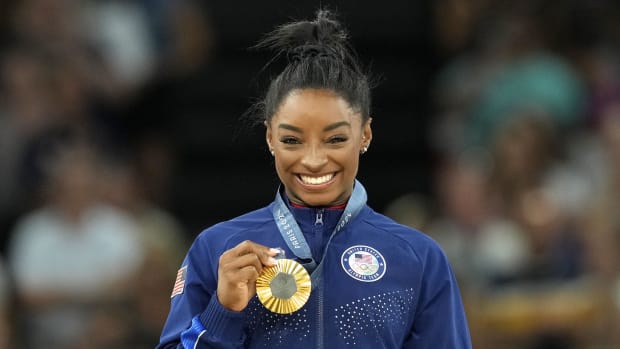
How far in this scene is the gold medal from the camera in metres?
3.34

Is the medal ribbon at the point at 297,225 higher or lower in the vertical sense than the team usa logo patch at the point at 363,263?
higher

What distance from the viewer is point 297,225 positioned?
141 inches

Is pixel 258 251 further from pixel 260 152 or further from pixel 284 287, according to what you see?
pixel 260 152

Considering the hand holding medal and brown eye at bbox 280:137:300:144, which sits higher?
brown eye at bbox 280:137:300:144

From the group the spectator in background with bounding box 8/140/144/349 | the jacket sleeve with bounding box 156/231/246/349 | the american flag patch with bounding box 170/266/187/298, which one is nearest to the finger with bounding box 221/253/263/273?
the jacket sleeve with bounding box 156/231/246/349

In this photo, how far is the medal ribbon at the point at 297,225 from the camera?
11.6ft

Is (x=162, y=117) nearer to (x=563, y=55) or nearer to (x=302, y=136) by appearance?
(x=563, y=55)

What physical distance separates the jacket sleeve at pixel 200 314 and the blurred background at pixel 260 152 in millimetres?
3235

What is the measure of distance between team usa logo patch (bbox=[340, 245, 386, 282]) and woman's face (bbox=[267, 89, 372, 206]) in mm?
164

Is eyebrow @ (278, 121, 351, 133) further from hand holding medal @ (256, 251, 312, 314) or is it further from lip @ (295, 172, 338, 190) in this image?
hand holding medal @ (256, 251, 312, 314)

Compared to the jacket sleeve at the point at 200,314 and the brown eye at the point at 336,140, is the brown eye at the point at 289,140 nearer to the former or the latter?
the brown eye at the point at 336,140

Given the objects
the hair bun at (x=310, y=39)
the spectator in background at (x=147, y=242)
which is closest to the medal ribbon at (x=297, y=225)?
the hair bun at (x=310, y=39)

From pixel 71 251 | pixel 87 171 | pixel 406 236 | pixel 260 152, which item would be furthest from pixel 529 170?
pixel 406 236

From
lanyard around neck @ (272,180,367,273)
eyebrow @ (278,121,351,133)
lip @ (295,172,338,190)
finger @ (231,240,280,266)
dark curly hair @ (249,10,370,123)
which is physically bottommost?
finger @ (231,240,280,266)
